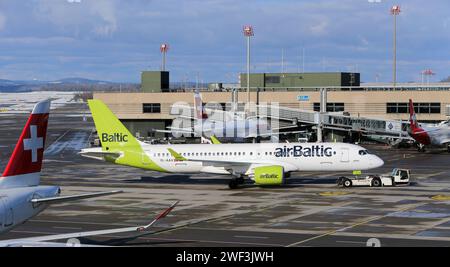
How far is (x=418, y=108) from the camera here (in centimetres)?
13062

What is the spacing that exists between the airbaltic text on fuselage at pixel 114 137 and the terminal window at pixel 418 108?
73.0m

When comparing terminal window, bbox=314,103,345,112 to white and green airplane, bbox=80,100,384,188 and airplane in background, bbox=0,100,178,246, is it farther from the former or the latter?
airplane in background, bbox=0,100,178,246

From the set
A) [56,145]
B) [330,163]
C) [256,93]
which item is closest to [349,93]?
[256,93]

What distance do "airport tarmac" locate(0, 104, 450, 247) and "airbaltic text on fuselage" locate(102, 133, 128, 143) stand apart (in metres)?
4.26

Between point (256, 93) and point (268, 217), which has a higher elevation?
point (256, 93)

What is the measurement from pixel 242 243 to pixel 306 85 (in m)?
121

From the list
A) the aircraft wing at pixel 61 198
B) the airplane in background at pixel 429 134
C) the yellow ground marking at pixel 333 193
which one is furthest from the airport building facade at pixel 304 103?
the aircraft wing at pixel 61 198

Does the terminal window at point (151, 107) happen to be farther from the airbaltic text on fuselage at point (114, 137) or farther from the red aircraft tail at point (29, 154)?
the red aircraft tail at point (29, 154)

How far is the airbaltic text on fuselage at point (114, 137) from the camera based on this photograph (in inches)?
2751

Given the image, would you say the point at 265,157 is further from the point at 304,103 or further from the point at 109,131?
the point at 304,103

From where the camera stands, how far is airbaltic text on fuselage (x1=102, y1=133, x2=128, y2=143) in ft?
229

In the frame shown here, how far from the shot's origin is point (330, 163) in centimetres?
6594
